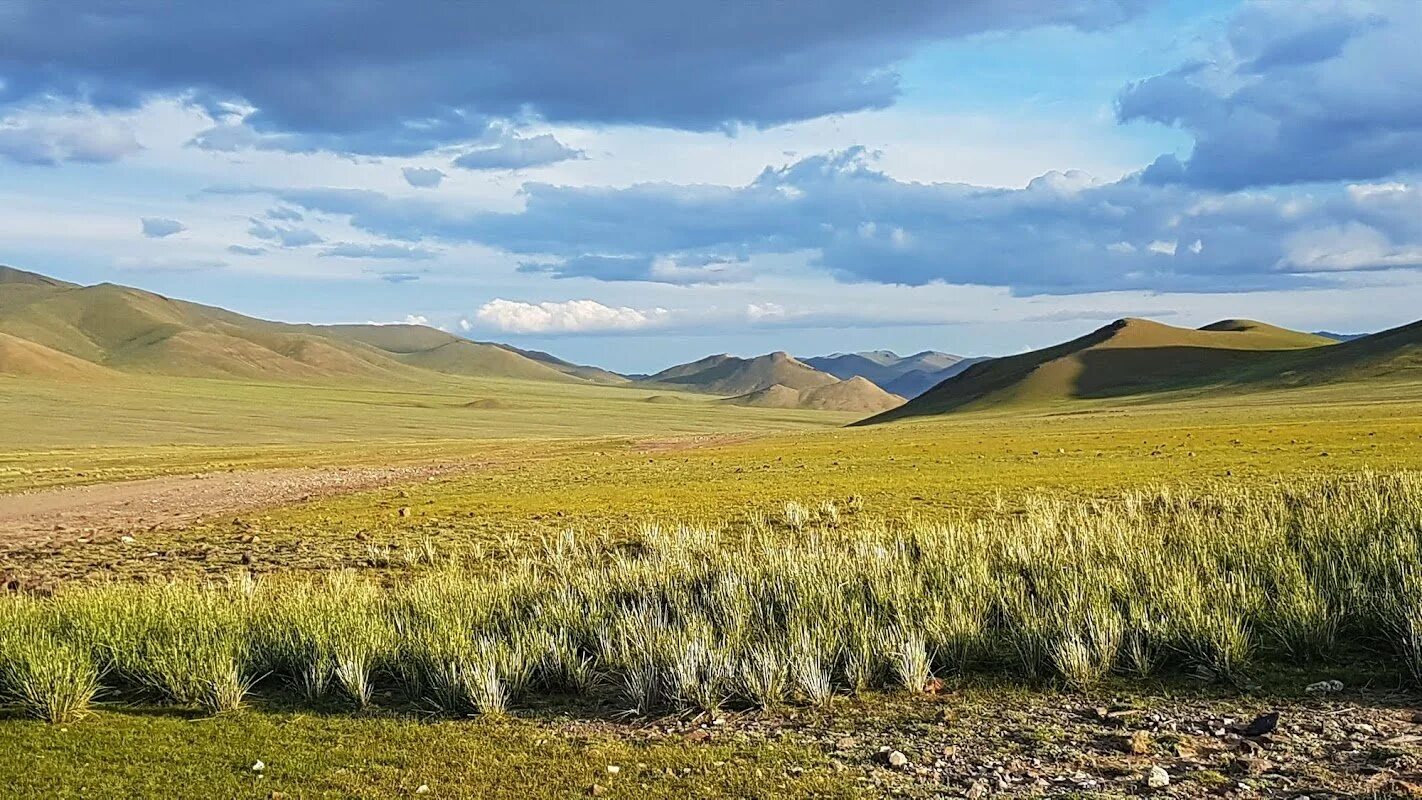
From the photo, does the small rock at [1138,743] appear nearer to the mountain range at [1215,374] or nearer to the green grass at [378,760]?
the green grass at [378,760]

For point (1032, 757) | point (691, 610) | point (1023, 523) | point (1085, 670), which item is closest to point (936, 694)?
point (1085, 670)

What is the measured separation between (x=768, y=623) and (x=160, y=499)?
32.5m

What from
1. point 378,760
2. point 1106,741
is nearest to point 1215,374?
point 1106,741

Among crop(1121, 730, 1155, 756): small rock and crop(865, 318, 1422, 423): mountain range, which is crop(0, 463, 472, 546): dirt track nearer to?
crop(1121, 730, 1155, 756): small rock

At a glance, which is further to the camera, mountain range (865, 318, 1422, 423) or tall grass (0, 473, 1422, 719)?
mountain range (865, 318, 1422, 423)

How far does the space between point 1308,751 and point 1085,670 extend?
2291 millimetres

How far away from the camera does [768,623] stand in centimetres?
1265

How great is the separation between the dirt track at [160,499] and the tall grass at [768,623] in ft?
46.8

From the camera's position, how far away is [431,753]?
346 inches

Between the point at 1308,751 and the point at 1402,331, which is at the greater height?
the point at 1402,331

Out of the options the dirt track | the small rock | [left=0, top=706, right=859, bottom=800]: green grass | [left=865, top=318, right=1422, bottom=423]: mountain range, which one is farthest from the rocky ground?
[left=865, top=318, right=1422, bottom=423]: mountain range

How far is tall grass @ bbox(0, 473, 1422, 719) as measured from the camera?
10.3 meters

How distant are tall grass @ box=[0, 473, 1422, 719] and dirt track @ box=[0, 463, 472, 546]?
46.8ft

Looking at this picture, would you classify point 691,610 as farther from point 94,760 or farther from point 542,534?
point 542,534
